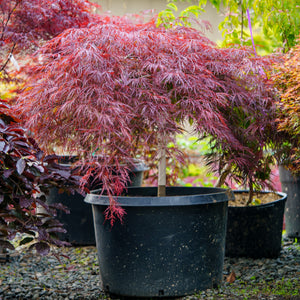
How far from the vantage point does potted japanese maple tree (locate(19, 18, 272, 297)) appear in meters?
1.83

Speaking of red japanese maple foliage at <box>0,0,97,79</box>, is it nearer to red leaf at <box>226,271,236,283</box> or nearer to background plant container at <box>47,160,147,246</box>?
background plant container at <box>47,160,147,246</box>

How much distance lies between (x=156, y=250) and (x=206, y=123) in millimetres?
675

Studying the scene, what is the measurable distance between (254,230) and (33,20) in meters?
2.10

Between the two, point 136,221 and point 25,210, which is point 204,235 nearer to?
point 136,221

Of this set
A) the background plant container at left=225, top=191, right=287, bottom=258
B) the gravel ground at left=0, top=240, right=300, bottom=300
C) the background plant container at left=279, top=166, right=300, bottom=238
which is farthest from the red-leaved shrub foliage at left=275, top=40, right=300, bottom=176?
the background plant container at left=279, top=166, right=300, bottom=238

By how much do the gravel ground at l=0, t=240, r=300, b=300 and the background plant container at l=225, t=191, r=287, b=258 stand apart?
2.6 inches

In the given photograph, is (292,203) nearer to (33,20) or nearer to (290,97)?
(290,97)

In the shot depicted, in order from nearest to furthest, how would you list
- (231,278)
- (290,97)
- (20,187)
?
(20,187) → (290,97) → (231,278)

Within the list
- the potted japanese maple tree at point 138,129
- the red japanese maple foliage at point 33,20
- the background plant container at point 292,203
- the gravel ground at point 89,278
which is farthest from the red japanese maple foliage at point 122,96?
the background plant container at point 292,203

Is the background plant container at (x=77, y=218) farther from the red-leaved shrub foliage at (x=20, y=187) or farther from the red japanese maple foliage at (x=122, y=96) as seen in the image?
the red-leaved shrub foliage at (x=20, y=187)

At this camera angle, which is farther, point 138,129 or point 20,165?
point 138,129

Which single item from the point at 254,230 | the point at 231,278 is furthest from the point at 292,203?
the point at 231,278

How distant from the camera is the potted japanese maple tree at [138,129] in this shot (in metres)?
1.83

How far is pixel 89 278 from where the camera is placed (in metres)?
2.40
